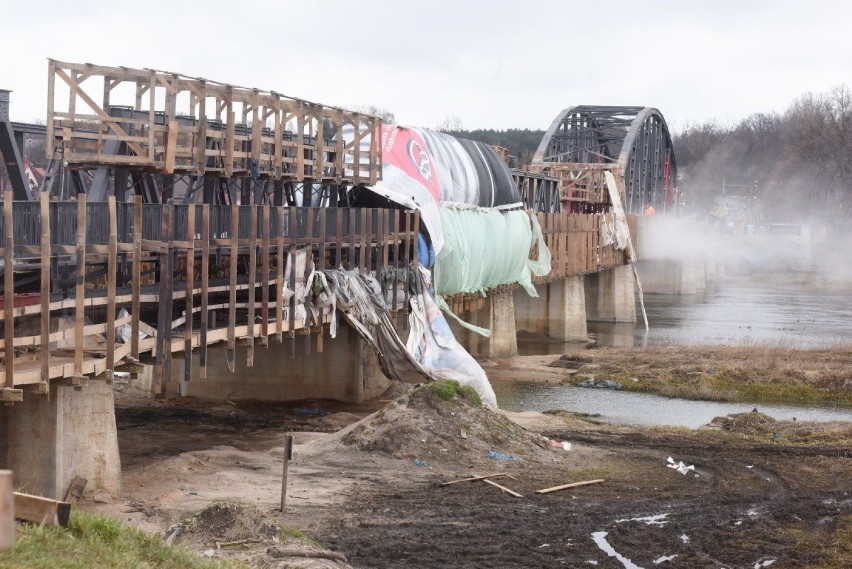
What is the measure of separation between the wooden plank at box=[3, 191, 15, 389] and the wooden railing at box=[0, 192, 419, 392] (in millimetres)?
15

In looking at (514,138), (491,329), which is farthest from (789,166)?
→ (491,329)

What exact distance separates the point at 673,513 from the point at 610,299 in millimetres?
57649

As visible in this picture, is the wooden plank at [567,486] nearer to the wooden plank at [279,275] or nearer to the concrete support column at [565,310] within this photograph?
the wooden plank at [279,275]

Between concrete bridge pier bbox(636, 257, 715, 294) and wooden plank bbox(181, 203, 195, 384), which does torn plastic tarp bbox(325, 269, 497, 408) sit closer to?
wooden plank bbox(181, 203, 195, 384)

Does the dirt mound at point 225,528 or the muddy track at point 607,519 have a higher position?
the dirt mound at point 225,528

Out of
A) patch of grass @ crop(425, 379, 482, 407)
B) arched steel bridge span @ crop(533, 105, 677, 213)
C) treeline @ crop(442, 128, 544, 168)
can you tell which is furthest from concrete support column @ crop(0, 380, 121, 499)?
treeline @ crop(442, 128, 544, 168)

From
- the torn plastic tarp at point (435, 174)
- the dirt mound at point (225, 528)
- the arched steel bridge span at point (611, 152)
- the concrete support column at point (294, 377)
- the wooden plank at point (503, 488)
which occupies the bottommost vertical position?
the wooden plank at point (503, 488)

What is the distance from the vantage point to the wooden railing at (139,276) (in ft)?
66.5

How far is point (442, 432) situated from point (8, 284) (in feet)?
35.8

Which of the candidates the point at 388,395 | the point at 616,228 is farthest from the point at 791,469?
the point at 616,228

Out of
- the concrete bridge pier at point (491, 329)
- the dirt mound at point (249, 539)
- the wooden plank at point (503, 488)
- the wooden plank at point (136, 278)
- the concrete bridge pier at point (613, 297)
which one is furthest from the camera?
the concrete bridge pier at point (613, 297)

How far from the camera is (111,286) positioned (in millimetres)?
21281

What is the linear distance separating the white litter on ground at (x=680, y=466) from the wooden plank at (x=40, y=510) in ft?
56.4

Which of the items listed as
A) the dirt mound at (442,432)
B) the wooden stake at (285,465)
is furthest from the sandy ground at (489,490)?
the wooden stake at (285,465)
